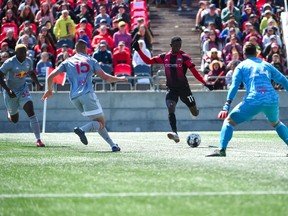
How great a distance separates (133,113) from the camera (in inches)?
1272

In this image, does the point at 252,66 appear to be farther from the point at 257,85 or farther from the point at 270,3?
the point at 270,3

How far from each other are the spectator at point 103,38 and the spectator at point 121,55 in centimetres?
78

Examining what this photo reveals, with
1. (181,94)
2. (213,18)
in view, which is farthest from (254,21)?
(181,94)

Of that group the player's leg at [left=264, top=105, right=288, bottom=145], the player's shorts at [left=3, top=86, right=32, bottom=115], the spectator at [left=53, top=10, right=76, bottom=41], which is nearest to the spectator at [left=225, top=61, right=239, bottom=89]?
the spectator at [left=53, top=10, right=76, bottom=41]

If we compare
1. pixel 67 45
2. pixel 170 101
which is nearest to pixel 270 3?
pixel 67 45

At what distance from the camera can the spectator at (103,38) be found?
108ft

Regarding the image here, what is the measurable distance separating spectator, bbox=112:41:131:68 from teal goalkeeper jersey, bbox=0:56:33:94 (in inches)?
406

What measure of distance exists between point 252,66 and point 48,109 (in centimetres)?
1731

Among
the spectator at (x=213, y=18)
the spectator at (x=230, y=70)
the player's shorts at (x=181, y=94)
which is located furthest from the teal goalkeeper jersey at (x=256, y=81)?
the spectator at (x=213, y=18)

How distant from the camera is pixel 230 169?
13102 mm

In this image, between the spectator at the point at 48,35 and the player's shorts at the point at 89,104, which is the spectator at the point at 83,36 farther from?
the player's shorts at the point at 89,104

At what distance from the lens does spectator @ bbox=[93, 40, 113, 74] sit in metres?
31.9

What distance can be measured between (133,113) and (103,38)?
102 inches

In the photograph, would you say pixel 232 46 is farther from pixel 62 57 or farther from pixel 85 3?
pixel 85 3
